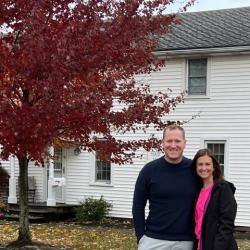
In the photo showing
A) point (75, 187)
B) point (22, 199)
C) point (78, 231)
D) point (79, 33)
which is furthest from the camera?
point (75, 187)

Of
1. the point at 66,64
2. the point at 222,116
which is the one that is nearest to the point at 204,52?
the point at 222,116

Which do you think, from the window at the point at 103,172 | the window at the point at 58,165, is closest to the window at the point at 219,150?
the window at the point at 103,172

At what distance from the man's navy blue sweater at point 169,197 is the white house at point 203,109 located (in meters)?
13.7

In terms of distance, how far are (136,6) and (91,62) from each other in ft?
4.84

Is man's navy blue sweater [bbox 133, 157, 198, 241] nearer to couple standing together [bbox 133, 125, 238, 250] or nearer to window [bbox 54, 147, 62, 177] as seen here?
couple standing together [bbox 133, 125, 238, 250]

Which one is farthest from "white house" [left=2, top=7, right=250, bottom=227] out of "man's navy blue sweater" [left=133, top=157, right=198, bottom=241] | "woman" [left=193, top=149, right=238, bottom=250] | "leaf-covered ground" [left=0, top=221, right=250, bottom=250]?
"woman" [left=193, top=149, right=238, bottom=250]

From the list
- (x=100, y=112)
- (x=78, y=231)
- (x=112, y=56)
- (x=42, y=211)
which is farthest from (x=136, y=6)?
(x=42, y=211)

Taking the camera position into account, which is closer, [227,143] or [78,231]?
[78,231]

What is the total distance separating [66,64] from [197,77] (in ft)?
36.1

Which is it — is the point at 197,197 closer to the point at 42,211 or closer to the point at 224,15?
the point at 42,211

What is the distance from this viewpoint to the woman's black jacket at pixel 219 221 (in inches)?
184

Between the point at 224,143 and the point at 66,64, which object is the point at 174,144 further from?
the point at 224,143

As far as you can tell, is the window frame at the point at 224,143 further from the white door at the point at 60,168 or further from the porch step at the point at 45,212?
the white door at the point at 60,168

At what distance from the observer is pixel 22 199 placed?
12.1m
